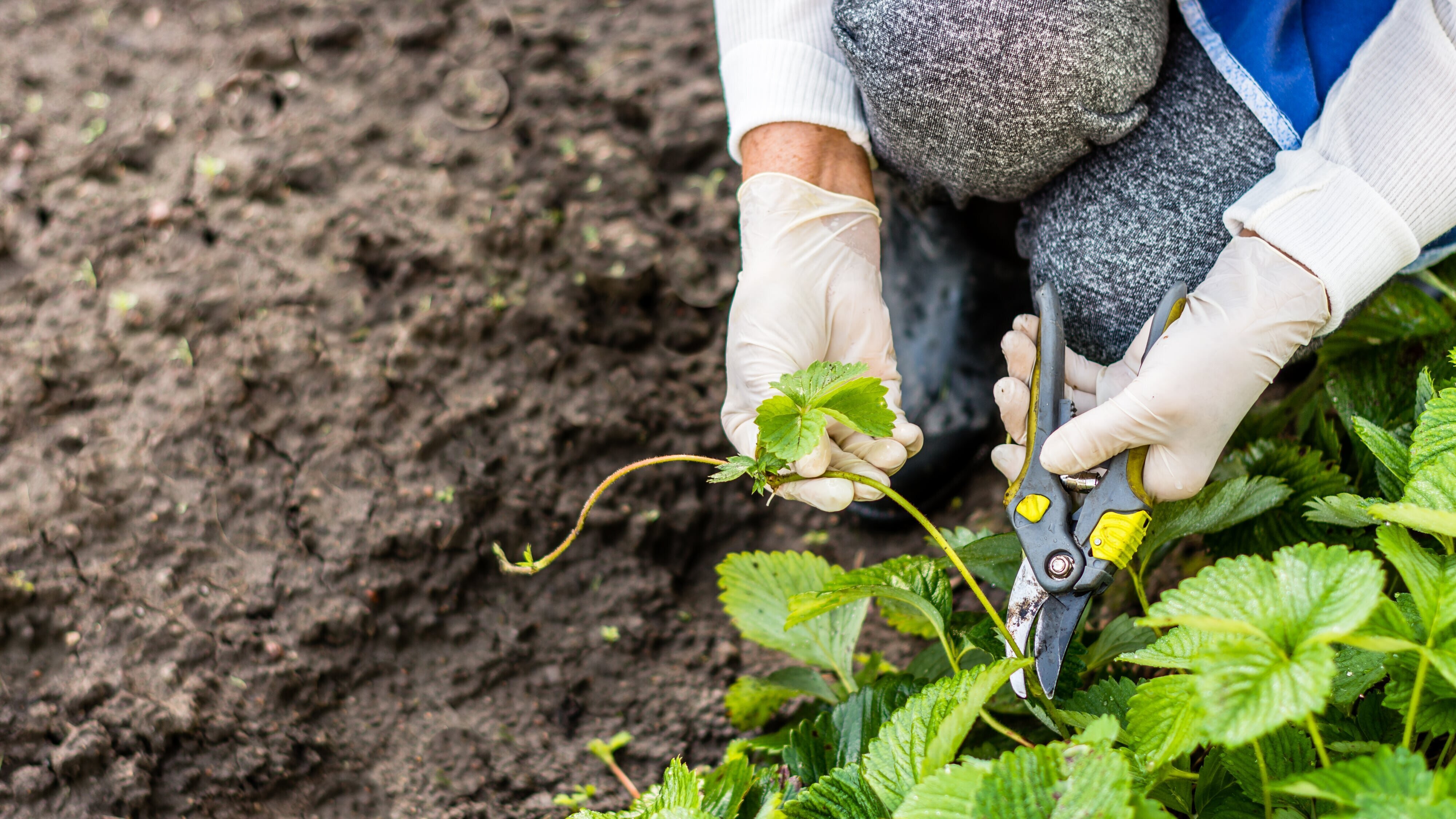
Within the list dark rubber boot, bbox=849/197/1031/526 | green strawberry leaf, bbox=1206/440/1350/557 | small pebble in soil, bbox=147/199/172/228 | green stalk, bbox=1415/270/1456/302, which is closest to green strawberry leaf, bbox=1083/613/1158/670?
green strawberry leaf, bbox=1206/440/1350/557

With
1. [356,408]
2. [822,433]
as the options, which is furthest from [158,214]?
[822,433]

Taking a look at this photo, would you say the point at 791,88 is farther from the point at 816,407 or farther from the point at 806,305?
the point at 816,407

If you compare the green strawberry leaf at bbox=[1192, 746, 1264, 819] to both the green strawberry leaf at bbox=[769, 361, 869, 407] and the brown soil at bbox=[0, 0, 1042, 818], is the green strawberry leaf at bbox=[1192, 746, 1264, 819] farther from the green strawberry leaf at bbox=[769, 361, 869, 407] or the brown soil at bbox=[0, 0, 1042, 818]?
the brown soil at bbox=[0, 0, 1042, 818]

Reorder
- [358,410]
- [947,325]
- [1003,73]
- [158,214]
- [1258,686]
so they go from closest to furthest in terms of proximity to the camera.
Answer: [1258,686]
[1003,73]
[358,410]
[158,214]
[947,325]

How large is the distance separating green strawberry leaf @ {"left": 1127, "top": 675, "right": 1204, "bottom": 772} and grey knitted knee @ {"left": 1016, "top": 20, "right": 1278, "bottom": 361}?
0.71 metres

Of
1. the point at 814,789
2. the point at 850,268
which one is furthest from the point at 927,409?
the point at 814,789

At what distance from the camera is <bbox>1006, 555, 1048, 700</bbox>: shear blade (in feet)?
3.58

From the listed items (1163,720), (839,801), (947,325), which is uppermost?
(1163,720)

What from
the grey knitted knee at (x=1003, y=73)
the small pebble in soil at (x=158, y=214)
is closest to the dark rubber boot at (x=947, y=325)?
the grey knitted knee at (x=1003, y=73)

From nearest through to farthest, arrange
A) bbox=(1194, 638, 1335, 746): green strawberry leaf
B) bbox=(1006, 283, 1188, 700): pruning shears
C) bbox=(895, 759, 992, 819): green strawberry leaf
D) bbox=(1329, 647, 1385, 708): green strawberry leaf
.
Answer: bbox=(1194, 638, 1335, 746): green strawberry leaf, bbox=(895, 759, 992, 819): green strawberry leaf, bbox=(1329, 647, 1385, 708): green strawberry leaf, bbox=(1006, 283, 1188, 700): pruning shears

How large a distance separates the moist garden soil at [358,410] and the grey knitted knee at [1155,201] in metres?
0.54

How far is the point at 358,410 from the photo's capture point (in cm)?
157

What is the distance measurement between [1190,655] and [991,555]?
0.35 metres

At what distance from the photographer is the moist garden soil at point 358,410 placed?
1326 millimetres
